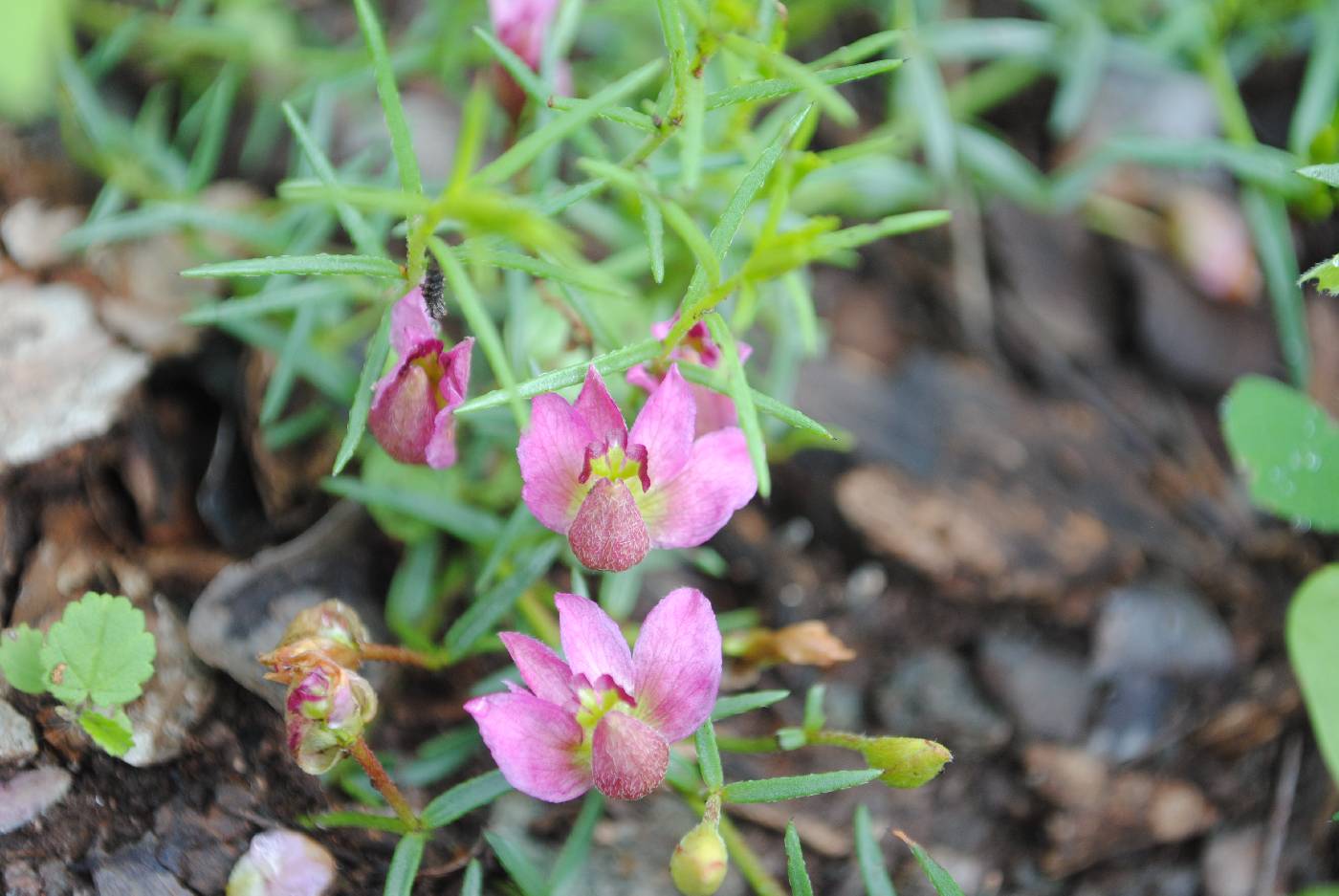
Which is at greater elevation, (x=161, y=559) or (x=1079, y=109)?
(x=1079, y=109)

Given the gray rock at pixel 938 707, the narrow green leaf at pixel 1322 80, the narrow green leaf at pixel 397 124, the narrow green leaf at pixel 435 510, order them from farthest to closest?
the narrow green leaf at pixel 1322 80, the gray rock at pixel 938 707, the narrow green leaf at pixel 435 510, the narrow green leaf at pixel 397 124

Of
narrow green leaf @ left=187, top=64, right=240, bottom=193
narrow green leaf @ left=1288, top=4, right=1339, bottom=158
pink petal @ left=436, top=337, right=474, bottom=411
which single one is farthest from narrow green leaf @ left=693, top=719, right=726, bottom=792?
narrow green leaf @ left=1288, top=4, right=1339, bottom=158

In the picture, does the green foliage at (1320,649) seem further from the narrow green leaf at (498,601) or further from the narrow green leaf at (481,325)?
the narrow green leaf at (481,325)

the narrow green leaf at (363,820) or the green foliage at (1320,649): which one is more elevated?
the green foliage at (1320,649)

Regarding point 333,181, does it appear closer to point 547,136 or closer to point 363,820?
point 547,136

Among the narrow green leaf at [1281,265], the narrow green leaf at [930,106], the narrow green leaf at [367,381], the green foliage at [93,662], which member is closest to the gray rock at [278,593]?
the green foliage at [93,662]

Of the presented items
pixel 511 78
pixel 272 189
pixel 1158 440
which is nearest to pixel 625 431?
pixel 511 78

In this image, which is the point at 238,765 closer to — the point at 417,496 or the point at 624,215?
the point at 417,496
